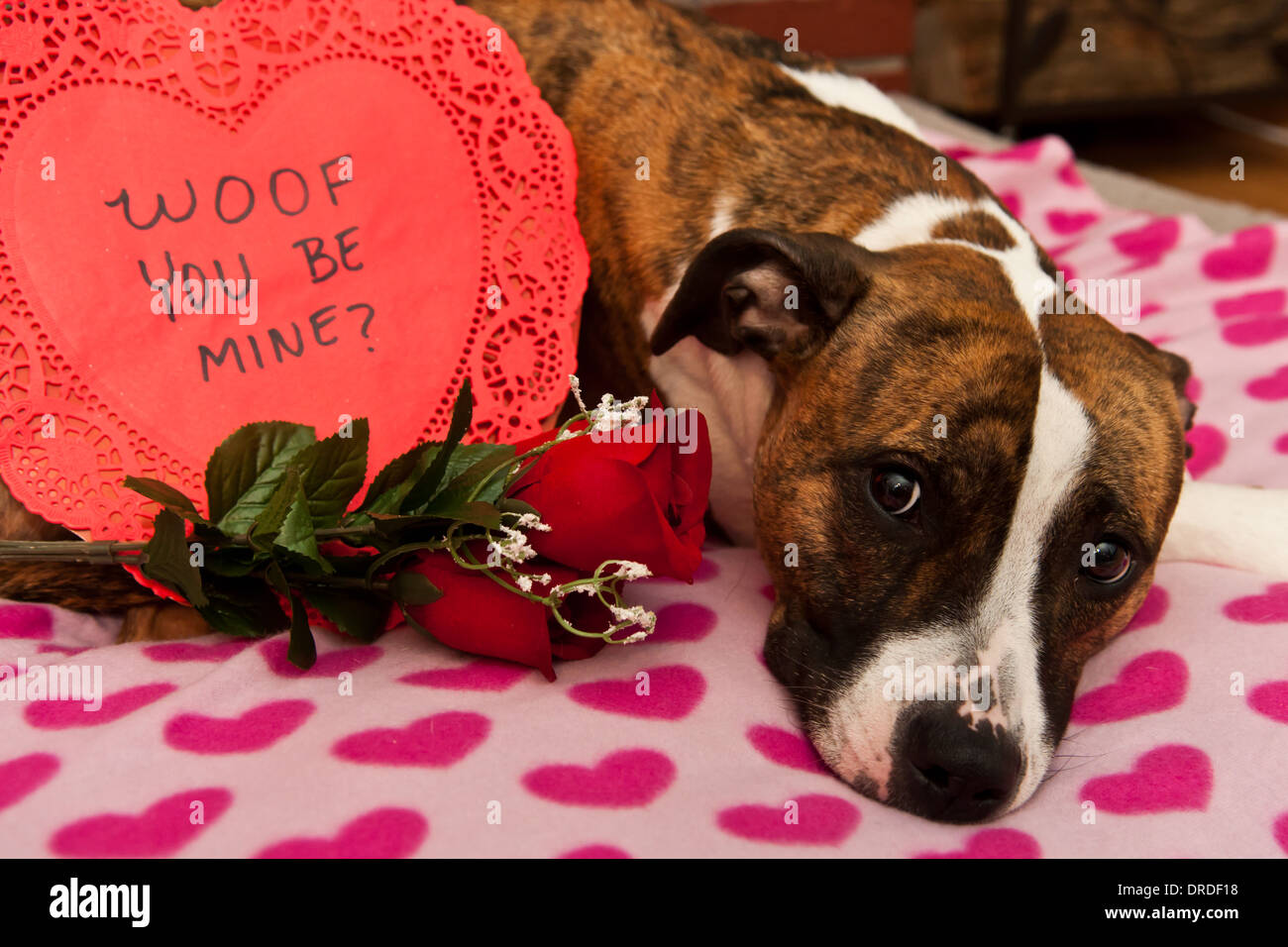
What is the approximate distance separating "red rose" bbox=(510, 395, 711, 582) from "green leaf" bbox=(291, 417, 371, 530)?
0.23 metres

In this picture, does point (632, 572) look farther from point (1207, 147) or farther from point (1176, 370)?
point (1207, 147)

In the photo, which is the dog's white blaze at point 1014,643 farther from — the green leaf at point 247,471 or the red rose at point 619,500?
the green leaf at point 247,471

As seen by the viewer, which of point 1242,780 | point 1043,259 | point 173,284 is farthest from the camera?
point 1043,259

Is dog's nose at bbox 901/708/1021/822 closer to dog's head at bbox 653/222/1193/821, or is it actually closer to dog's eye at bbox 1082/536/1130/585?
dog's head at bbox 653/222/1193/821

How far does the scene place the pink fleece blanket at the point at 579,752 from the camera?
1.42m

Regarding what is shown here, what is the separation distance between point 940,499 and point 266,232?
1272 mm

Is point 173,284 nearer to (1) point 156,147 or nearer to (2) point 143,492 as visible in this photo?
(1) point 156,147

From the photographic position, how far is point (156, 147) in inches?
77.9

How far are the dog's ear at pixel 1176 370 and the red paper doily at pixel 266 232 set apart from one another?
1.08 meters

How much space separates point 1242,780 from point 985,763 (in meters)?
0.43

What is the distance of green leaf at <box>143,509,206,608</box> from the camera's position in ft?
5.16

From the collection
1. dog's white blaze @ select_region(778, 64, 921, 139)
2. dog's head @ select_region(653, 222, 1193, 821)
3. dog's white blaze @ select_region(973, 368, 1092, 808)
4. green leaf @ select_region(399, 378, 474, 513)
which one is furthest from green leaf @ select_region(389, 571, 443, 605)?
dog's white blaze @ select_region(778, 64, 921, 139)

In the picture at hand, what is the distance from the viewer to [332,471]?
1.64 m
